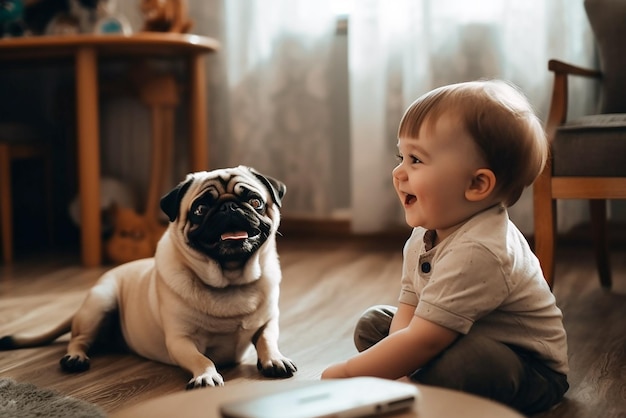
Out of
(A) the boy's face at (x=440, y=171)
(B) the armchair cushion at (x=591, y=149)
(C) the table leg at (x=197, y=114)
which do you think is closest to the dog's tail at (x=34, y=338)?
(A) the boy's face at (x=440, y=171)

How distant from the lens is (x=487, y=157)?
3.92ft

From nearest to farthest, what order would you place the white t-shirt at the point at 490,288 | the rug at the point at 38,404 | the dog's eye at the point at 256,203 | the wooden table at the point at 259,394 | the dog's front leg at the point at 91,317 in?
the wooden table at the point at 259,394
the white t-shirt at the point at 490,288
the rug at the point at 38,404
the dog's eye at the point at 256,203
the dog's front leg at the point at 91,317

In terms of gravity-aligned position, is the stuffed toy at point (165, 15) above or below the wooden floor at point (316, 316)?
above

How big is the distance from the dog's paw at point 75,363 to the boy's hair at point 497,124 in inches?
31.5

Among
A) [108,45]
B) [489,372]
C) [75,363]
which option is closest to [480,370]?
[489,372]

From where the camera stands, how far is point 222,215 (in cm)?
148

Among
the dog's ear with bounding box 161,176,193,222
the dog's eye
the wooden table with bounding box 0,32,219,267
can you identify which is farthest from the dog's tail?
the wooden table with bounding box 0,32,219,267

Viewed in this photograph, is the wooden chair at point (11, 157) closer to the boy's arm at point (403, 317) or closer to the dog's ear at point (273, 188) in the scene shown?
the dog's ear at point (273, 188)

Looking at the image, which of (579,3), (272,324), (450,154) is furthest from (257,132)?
(450,154)

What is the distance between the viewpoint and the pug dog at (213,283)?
4.92ft

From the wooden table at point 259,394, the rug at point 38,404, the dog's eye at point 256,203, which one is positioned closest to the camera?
the wooden table at point 259,394

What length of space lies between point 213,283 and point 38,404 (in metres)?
0.37

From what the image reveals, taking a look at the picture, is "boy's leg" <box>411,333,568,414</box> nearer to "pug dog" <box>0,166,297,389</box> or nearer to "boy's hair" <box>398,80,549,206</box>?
"boy's hair" <box>398,80,549,206</box>

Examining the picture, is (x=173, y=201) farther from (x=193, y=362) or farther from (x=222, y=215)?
(x=193, y=362)
